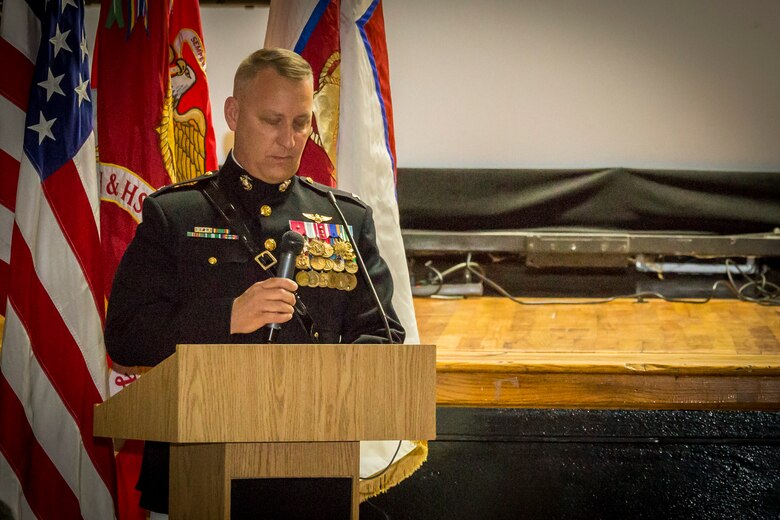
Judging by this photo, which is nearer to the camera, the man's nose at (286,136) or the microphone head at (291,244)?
the microphone head at (291,244)

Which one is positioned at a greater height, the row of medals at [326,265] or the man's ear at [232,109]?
the man's ear at [232,109]

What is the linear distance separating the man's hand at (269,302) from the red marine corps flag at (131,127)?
2.64 feet

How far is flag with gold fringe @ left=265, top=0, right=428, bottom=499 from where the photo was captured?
2.27 meters

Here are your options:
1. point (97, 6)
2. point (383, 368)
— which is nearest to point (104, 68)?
point (383, 368)

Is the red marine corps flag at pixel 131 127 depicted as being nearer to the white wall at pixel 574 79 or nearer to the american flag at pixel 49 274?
the american flag at pixel 49 274

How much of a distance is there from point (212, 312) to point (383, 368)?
1.28ft

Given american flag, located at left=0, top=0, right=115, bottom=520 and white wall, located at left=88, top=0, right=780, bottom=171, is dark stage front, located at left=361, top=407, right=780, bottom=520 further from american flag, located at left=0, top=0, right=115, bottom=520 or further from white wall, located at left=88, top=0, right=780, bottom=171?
white wall, located at left=88, top=0, right=780, bottom=171

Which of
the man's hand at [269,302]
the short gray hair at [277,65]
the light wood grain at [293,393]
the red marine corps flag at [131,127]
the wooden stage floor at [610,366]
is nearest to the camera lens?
the light wood grain at [293,393]

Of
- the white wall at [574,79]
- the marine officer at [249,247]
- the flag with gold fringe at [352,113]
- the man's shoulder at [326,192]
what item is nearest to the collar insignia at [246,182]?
the marine officer at [249,247]

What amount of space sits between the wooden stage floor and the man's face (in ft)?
3.00

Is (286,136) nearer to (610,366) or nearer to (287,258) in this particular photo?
(287,258)

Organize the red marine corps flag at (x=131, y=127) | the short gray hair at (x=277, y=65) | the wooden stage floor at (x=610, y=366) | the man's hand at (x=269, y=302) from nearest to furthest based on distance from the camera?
the man's hand at (x=269, y=302) → the short gray hair at (x=277, y=65) → the red marine corps flag at (x=131, y=127) → the wooden stage floor at (x=610, y=366)

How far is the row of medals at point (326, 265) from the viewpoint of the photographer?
1608 mm

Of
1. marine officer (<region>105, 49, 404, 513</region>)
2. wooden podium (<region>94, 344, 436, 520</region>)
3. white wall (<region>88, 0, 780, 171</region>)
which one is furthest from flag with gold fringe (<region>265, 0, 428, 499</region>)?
white wall (<region>88, 0, 780, 171</region>)
